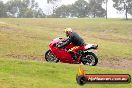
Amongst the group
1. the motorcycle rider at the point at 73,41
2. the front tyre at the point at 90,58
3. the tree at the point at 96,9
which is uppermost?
the motorcycle rider at the point at 73,41

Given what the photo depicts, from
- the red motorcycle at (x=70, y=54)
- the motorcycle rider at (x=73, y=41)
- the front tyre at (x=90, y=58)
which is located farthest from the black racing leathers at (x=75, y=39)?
the front tyre at (x=90, y=58)

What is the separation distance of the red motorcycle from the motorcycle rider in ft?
0.49

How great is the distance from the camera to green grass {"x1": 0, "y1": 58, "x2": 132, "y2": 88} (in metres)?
14.8

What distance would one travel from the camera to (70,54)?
71.7 feet

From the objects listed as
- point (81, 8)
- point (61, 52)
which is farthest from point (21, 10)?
point (61, 52)

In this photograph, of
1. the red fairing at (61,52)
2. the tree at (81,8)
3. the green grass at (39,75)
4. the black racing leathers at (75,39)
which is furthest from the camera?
the tree at (81,8)

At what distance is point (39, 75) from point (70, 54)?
A: 5.31 metres

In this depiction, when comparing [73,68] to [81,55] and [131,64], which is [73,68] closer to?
[81,55]

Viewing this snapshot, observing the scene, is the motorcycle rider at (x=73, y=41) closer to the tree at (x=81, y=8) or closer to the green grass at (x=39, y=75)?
the green grass at (x=39, y=75)

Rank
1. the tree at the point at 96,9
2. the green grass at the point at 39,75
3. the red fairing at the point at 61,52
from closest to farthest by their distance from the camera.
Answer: the green grass at the point at 39,75
the red fairing at the point at 61,52
the tree at the point at 96,9

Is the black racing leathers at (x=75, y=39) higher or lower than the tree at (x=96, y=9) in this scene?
higher

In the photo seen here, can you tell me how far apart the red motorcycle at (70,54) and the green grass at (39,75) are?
2027mm

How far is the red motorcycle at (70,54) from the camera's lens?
69.2ft

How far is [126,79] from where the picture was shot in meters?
8.23
